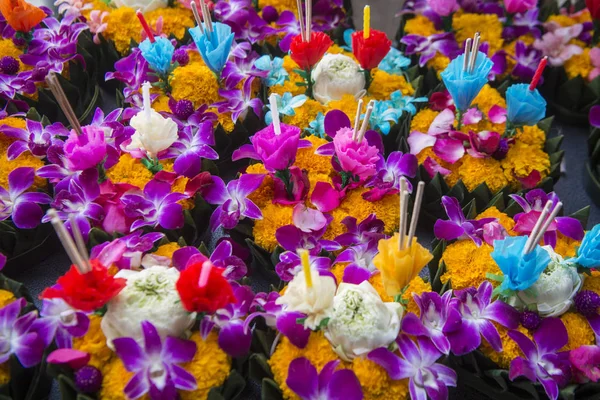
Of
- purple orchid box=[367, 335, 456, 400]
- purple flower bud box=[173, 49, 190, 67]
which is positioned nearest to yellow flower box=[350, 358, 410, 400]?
purple orchid box=[367, 335, 456, 400]

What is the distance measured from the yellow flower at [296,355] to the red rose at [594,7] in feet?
3.77

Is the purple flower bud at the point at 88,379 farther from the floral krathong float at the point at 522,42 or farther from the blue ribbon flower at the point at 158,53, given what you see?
the floral krathong float at the point at 522,42

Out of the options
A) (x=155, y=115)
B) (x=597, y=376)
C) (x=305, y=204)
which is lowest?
(x=597, y=376)

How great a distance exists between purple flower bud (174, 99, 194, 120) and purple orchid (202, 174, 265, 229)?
0.20m

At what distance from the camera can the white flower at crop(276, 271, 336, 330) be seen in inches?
31.5

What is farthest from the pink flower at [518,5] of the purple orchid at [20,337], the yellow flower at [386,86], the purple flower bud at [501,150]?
the purple orchid at [20,337]

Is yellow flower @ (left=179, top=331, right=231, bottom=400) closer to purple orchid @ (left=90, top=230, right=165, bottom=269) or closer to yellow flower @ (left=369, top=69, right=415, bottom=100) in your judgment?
purple orchid @ (left=90, top=230, right=165, bottom=269)

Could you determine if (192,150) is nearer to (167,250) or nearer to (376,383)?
(167,250)

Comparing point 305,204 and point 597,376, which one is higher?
point 305,204

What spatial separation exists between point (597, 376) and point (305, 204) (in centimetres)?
56

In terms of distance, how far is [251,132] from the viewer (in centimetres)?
126

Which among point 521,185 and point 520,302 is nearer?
point 520,302

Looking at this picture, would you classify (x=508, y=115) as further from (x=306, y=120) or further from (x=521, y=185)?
(x=306, y=120)

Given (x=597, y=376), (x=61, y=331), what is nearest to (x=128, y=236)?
(x=61, y=331)
